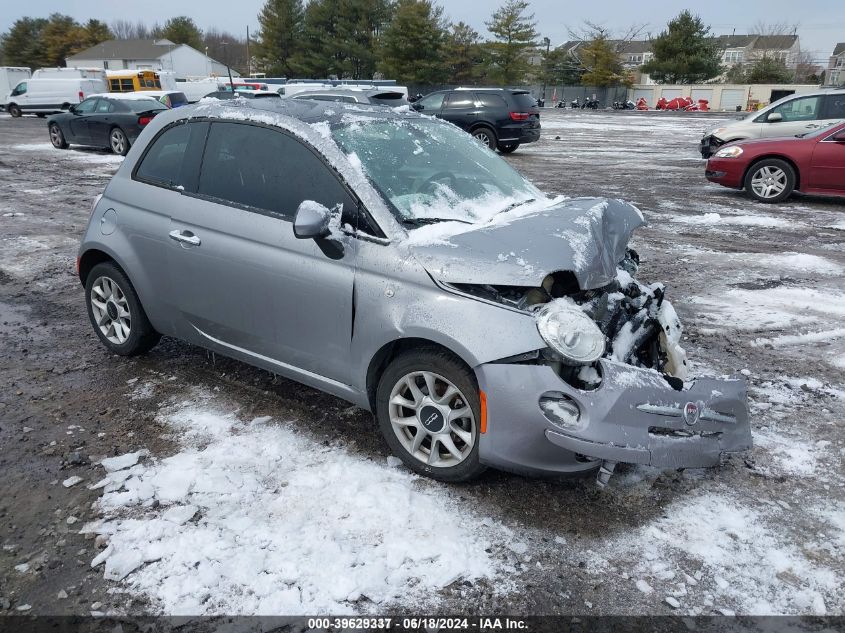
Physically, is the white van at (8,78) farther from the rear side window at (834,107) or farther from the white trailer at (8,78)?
the rear side window at (834,107)

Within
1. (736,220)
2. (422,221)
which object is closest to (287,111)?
(422,221)

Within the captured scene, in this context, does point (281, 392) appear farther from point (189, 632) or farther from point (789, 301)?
point (789, 301)

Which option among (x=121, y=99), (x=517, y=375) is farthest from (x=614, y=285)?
(x=121, y=99)

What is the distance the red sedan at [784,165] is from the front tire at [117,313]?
998 cm

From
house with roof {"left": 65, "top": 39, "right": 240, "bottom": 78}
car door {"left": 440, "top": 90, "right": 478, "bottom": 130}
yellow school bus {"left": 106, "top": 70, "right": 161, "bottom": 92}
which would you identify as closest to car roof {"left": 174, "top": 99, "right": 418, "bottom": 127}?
car door {"left": 440, "top": 90, "right": 478, "bottom": 130}

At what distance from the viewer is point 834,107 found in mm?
12742

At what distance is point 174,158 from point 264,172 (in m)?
0.87

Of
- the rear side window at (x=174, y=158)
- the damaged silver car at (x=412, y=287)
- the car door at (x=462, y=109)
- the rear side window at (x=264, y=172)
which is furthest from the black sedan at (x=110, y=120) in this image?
the rear side window at (x=264, y=172)

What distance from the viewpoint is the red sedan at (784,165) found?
10008 millimetres

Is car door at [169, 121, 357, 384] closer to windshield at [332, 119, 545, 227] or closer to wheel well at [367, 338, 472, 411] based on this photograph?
wheel well at [367, 338, 472, 411]

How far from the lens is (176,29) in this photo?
302 feet

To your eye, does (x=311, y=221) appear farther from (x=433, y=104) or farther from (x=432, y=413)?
(x=433, y=104)

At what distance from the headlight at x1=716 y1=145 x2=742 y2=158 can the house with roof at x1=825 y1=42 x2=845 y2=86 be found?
53.5 meters

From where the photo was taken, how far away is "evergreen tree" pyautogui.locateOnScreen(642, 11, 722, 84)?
190 feet
